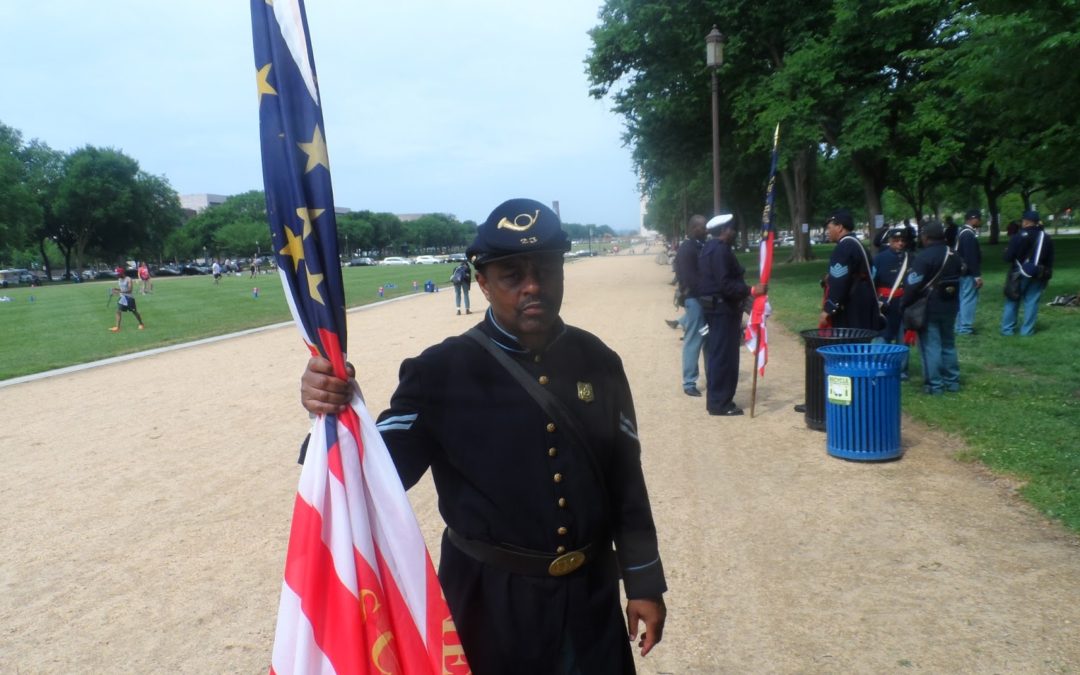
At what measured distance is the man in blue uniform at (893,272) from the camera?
9.38 m

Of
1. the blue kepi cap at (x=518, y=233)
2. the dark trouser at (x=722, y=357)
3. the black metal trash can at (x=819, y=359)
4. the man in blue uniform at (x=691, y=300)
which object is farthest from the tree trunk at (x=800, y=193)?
the blue kepi cap at (x=518, y=233)

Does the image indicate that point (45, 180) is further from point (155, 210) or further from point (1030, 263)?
point (1030, 263)

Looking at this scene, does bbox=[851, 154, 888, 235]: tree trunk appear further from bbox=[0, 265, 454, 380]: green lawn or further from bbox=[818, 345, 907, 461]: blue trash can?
bbox=[818, 345, 907, 461]: blue trash can

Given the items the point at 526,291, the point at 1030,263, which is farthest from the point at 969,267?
the point at 526,291

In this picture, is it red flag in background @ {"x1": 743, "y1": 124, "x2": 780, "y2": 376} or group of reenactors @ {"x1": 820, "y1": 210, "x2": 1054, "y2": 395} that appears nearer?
group of reenactors @ {"x1": 820, "y1": 210, "x2": 1054, "y2": 395}

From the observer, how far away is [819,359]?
749cm

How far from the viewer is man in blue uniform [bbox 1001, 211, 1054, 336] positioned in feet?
39.9

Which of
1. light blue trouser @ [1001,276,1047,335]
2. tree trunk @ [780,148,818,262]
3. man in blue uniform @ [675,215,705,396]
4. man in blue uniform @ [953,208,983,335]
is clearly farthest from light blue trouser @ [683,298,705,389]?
tree trunk @ [780,148,818,262]

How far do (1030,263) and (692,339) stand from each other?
6194 millimetres

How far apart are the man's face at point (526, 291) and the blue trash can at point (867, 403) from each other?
16.5ft

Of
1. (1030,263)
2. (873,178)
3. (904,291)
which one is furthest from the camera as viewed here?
(873,178)

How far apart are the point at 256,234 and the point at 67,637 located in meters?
116

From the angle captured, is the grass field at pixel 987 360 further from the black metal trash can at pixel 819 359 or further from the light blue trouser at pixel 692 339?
the light blue trouser at pixel 692 339

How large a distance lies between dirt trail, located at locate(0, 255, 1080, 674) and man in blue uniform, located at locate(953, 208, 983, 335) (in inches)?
219
